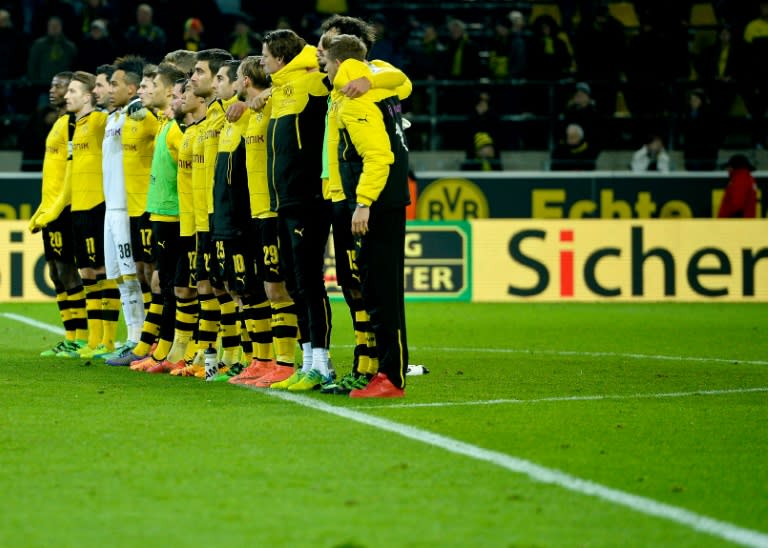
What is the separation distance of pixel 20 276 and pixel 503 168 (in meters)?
7.19

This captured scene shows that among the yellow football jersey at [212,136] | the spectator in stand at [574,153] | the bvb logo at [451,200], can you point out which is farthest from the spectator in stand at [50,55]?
the yellow football jersey at [212,136]

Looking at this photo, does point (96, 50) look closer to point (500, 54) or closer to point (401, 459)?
point (500, 54)

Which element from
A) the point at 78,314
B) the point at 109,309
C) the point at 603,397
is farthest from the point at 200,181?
the point at 603,397

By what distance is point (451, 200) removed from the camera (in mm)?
21969

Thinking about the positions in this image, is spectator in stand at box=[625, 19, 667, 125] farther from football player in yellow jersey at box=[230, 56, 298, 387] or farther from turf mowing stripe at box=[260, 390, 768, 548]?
turf mowing stripe at box=[260, 390, 768, 548]

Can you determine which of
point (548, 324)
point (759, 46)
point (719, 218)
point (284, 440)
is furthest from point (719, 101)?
point (284, 440)

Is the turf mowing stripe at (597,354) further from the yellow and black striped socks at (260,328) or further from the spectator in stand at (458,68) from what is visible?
the spectator in stand at (458,68)

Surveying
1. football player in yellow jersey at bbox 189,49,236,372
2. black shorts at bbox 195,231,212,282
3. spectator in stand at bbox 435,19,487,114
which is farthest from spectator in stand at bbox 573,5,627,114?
black shorts at bbox 195,231,212,282

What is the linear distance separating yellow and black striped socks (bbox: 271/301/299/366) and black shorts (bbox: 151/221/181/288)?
1.59 m

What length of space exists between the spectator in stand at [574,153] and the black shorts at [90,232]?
35.3 ft

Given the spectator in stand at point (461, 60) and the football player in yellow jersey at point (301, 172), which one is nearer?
the football player in yellow jersey at point (301, 172)

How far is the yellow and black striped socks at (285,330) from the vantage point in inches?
388

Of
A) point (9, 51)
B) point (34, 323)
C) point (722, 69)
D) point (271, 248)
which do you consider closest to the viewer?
point (271, 248)

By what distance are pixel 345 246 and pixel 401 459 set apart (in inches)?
117
